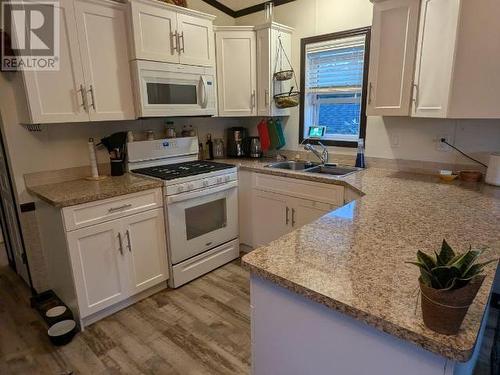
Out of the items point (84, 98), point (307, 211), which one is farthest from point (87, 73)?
point (307, 211)

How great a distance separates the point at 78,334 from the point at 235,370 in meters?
1.13

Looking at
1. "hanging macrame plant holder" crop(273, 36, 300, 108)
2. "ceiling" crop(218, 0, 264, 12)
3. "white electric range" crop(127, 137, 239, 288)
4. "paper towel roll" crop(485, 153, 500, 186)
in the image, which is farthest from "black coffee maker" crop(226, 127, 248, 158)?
"paper towel roll" crop(485, 153, 500, 186)

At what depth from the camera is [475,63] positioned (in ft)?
6.03

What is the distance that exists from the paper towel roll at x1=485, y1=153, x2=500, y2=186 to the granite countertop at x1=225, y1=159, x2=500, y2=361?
7 cm

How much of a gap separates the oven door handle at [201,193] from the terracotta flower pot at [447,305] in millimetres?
1999

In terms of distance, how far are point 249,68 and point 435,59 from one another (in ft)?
5.41

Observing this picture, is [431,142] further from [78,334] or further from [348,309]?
[78,334]

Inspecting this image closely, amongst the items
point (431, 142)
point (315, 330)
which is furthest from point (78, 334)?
point (431, 142)

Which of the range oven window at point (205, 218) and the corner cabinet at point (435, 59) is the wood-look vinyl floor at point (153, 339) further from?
the corner cabinet at point (435, 59)

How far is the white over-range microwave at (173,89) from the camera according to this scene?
242cm

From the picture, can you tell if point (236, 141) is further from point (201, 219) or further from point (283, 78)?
point (201, 219)

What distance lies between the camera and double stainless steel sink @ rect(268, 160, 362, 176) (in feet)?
9.30

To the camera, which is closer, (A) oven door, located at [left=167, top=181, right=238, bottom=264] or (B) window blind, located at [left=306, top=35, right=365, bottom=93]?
(A) oven door, located at [left=167, top=181, right=238, bottom=264]

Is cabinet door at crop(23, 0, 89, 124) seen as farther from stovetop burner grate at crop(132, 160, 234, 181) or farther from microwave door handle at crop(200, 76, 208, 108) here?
microwave door handle at crop(200, 76, 208, 108)
